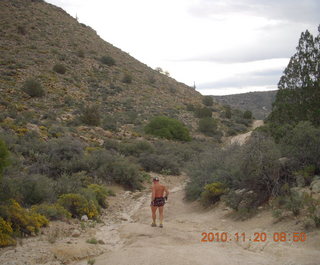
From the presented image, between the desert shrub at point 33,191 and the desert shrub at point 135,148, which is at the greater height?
the desert shrub at point 135,148

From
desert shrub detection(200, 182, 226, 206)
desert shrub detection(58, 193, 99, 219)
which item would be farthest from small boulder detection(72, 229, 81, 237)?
desert shrub detection(200, 182, 226, 206)

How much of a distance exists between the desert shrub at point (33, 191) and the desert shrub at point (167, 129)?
16494mm

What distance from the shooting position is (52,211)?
28.1ft

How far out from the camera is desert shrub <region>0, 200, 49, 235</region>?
703 centimetres

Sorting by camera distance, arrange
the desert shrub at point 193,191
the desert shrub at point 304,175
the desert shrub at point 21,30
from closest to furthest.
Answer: the desert shrub at point 304,175 → the desert shrub at point 193,191 → the desert shrub at point 21,30

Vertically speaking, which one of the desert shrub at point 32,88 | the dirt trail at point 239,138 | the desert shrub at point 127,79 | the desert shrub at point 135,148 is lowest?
the desert shrub at point 135,148

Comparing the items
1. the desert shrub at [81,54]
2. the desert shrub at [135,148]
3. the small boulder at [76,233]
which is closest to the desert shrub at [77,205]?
the small boulder at [76,233]

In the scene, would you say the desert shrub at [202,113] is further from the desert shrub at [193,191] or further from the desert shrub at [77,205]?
the desert shrub at [77,205]

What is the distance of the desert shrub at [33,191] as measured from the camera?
933cm

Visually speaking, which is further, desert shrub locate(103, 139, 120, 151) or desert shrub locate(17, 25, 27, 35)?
desert shrub locate(17, 25, 27, 35)

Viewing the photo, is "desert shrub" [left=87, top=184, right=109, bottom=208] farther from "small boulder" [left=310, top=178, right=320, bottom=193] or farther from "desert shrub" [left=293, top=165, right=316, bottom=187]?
"small boulder" [left=310, top=178, right=320, bottom=193]

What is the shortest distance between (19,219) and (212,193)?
244 inches

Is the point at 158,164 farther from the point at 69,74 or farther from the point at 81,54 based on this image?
the point at 81,54

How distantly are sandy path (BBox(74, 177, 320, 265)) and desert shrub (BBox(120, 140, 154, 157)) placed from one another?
1016 centimetres
